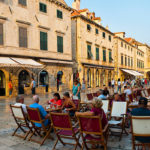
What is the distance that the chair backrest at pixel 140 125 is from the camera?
11.6ft

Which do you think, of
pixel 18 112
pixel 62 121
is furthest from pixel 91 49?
pixel 62 121

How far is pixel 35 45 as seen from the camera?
18.1 meters

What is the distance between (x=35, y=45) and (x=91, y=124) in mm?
15352

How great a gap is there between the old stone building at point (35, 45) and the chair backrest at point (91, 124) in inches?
436

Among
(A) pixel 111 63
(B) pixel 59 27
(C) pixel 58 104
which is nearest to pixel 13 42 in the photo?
(B) pixel 59 27

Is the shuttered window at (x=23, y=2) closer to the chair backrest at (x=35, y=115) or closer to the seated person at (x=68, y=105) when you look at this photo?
the seated person at (x=68, y=105)

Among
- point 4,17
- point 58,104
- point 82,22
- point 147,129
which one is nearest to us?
point 147,129

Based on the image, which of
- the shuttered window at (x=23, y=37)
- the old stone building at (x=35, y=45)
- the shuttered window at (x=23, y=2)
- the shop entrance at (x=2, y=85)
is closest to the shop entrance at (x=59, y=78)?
the old stone building at (x=35, y=45)

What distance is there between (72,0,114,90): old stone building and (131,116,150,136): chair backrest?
1961 cm

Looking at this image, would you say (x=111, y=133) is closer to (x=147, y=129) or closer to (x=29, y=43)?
(x=147, y=129)

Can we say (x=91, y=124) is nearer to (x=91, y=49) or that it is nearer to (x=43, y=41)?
(x=43, y=41)

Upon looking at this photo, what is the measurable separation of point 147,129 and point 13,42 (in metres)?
14.7

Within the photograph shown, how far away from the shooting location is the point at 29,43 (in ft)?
57.6

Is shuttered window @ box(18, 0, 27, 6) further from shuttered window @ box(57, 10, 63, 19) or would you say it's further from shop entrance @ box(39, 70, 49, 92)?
shop entrance @ box(39, 70, 49, 92)
